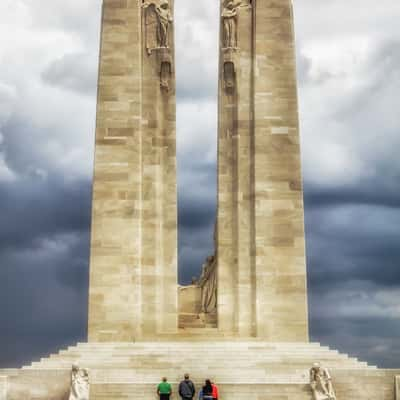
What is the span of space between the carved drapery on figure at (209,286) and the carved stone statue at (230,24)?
23.9 ft

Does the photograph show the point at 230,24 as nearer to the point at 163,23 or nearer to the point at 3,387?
the point at 163,23

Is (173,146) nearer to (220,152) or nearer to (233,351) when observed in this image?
(220,152)

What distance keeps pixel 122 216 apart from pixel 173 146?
2981 millimetres

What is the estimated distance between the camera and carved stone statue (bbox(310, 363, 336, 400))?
1099 inches

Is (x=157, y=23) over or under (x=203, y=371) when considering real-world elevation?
over

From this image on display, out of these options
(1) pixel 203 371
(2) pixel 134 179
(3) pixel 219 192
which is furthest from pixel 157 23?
(1) pixel 203 371

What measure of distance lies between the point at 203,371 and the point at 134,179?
7.89 m

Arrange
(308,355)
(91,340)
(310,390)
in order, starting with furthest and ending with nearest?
(91,340)
(308,355)
(310,390)

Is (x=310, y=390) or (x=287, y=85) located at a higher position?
(x=287, y=85)

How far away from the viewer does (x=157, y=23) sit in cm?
3556

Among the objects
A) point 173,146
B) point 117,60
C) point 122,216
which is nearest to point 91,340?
point 122,216

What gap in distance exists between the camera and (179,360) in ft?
98.4

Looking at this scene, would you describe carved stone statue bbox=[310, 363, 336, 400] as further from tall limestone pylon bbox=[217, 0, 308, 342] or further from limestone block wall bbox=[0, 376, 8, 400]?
limestone block wall bbox=[0, 376, 8, 400]

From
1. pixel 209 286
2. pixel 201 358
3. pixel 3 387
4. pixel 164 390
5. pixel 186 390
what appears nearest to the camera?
pixel 186 390
